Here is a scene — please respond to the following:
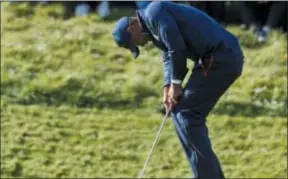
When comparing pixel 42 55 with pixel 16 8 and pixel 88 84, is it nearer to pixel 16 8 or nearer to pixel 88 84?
pixel 88 84

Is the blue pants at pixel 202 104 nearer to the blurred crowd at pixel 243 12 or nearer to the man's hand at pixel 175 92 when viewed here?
the man's hand at pixel 175 92

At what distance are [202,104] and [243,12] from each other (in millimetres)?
5790

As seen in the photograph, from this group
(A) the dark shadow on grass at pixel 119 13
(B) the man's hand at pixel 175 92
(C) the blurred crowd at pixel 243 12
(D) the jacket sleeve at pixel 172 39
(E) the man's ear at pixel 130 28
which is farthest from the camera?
(A) the dark shadow on grass at pixel 119 13

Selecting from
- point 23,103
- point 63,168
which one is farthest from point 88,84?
point 63,168

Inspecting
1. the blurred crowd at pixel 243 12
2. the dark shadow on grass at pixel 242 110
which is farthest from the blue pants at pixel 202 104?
the blurred crowd at pixel 243 12

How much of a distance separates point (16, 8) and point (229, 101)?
386cm

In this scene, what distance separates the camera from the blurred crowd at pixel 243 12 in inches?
438

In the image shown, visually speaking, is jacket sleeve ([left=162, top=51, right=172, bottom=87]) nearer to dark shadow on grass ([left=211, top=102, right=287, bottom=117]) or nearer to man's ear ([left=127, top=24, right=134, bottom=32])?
man's ear ([left=127, top=24, right=134, bottom=32])

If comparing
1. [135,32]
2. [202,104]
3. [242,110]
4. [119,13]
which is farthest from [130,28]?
[119,13]

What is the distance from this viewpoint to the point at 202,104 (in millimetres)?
5793

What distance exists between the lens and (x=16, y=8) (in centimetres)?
1179

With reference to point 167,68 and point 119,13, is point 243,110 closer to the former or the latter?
point 167,68

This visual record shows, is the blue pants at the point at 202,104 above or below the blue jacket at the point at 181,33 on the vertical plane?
below

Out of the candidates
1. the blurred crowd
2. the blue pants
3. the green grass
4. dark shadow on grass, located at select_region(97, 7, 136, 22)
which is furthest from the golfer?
dark shadow on grass, located at select_region(97, 7, 136, 22)
